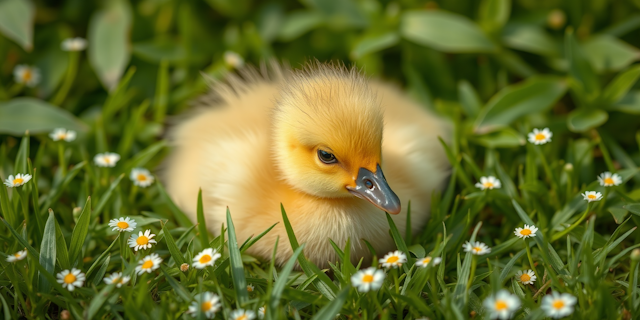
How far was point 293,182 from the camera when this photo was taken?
1675mm

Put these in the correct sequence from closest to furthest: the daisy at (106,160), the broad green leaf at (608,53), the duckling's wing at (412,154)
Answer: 1. the duckling's wing at (412,154)
2. the daisy at (106,160)
3. the broad green leaf at (608,53)

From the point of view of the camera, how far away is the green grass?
4.99 feet

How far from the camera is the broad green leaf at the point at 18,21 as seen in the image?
2.33 metres

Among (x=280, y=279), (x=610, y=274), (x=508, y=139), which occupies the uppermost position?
(x=280, y=279)

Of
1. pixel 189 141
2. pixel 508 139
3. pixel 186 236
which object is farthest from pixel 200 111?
pixel 508 139

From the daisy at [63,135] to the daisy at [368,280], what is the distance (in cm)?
127

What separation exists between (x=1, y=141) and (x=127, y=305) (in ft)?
4.31

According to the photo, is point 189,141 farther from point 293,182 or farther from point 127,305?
point 127,305

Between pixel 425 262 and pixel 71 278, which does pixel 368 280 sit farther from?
pixel 71 278

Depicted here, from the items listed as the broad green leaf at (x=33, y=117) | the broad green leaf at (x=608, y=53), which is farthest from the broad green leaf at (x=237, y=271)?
the broad green leaf at (x=608, y=53)

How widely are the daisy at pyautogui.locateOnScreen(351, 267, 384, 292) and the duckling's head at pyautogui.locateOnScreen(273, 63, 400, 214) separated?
0.20m

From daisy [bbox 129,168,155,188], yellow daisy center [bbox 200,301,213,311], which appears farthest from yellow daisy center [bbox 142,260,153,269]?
daisy [bbox 129,168,155,188]

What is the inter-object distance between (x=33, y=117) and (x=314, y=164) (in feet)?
4.29

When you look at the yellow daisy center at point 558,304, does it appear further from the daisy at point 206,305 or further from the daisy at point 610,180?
the daisy at point 206,305
